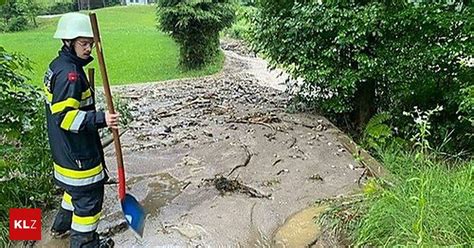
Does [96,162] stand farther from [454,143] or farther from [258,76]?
[258,76]

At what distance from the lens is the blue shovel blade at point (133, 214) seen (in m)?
2.54

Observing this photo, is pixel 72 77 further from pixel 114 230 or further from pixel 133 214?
pixel 114 230

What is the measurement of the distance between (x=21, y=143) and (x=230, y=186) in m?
1.38

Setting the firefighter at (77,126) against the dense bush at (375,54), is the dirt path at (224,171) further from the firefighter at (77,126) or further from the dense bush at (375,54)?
the dense bush at (375,54)

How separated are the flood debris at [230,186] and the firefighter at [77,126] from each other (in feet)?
3.25

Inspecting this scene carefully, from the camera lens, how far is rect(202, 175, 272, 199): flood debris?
3221 mm

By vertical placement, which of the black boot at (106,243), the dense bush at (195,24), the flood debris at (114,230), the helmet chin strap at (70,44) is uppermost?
the helmet chin strap at (70,44)

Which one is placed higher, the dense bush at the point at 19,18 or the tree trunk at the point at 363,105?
the tree trunk at the point at 363,105

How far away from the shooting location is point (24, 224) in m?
2.73

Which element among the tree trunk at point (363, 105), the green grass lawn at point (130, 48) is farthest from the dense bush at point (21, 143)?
the green grass lawn at point (130, 48)

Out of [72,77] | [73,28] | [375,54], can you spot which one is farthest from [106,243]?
[375,54]

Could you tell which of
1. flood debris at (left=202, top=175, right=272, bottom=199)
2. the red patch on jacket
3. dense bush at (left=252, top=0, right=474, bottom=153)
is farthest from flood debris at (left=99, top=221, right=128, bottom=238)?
dense bush at (left=252, top=0, right=474, bottom=153)

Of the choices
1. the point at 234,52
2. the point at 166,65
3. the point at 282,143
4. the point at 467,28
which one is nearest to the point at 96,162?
the point at 282,143

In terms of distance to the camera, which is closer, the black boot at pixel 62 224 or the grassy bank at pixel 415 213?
the grassy bank at pixel 415 213
